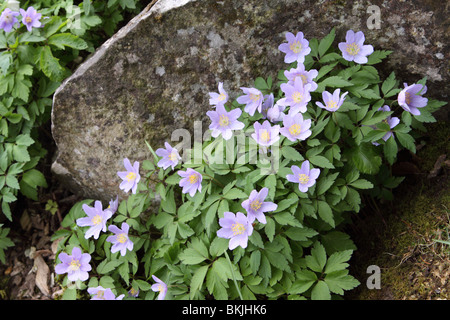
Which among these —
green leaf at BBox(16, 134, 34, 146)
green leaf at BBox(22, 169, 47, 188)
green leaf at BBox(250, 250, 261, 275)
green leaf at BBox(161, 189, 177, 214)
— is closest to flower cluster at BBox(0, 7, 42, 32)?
green leaf at BBox(16, 134, 34, 146)

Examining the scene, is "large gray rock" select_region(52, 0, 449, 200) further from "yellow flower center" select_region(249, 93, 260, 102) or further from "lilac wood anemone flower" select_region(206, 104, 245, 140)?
"lilac wood anemone flower" select_region(206, 104, 245, 140)

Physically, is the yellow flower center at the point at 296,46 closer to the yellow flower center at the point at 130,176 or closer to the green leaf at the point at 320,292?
the yellow flower center at the point at 130,176

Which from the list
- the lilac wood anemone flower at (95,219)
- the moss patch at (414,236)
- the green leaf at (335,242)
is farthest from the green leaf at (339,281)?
the lilac wood anemone flower at (95,219)

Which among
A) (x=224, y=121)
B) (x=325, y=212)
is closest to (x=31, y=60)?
(x=224, y=121)

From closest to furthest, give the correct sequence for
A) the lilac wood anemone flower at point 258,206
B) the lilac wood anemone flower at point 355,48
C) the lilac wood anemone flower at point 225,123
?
the lilac wood anemone flower at point 258,206, the lilac wood anemone flower at point 225,123, the lilac wood anemone flower at point 355,48

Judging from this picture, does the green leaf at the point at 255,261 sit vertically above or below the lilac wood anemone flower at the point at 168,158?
below
